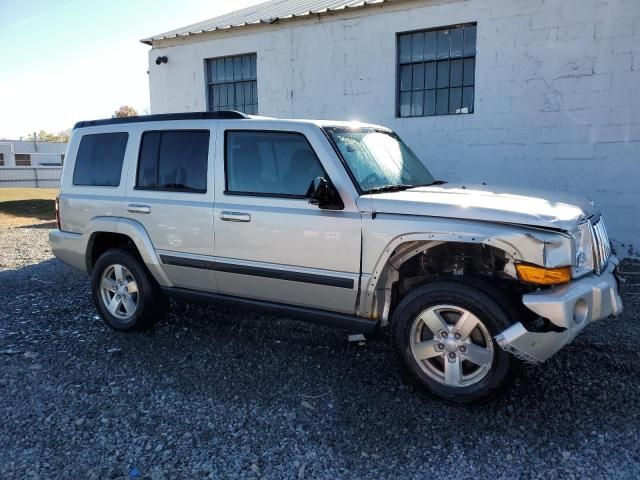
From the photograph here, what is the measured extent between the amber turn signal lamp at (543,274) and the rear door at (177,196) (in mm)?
2392

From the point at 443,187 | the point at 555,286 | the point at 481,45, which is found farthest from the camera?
the point at 481,45

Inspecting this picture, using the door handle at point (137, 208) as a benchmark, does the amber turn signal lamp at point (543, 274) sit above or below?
below

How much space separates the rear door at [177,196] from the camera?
14.0 ft

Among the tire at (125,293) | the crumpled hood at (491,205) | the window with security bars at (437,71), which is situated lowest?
the tire at (125,293)

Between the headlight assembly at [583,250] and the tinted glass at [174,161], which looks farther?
the tinted glass at [174,161]

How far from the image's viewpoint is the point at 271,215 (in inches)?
153

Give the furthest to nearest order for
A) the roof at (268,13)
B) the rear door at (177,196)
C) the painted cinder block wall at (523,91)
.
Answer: the roof at (268,13) → the painted cinder block wall at (523,91) → the rear door at (177,196)

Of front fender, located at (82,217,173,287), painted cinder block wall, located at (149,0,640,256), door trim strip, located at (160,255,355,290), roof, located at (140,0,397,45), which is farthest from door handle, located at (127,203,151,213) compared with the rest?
roof, located at (140,0,397,45)

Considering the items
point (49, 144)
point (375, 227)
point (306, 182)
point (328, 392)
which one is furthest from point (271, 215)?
point (49, 144)

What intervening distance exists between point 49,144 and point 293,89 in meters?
57.5

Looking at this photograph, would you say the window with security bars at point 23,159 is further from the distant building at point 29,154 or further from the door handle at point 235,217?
the door handle at point 235,217

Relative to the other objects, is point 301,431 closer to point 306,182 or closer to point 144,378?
point 144,378

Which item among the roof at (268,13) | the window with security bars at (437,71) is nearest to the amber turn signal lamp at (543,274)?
the window with security bars at (437,71)

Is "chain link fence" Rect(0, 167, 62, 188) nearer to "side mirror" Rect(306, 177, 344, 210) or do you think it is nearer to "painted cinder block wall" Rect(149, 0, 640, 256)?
"painted cinder block wall" Rect(149, 0, 640, 256)
